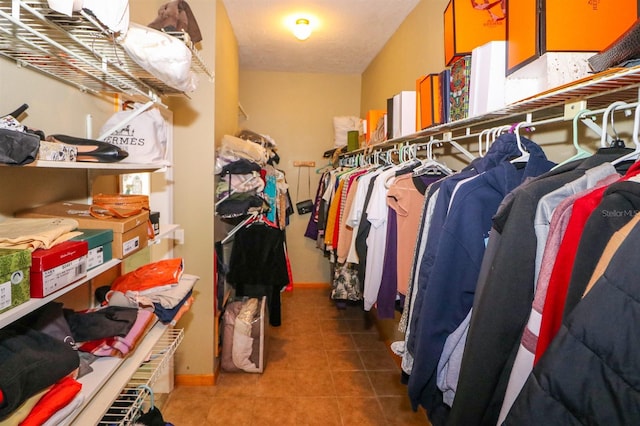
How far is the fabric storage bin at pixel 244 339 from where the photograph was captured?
Result: 2684 mm

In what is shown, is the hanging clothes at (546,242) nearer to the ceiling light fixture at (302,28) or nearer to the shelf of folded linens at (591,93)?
the shelf of folded linens at (591,93)

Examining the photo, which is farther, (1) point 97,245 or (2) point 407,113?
(2) point 407,113

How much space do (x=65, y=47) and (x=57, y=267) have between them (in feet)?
2.34

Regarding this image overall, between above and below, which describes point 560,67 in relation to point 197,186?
above

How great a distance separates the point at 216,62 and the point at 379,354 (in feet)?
8.54

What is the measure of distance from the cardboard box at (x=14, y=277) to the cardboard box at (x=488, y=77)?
1391mm

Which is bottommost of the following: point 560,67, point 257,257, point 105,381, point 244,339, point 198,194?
point 244,339

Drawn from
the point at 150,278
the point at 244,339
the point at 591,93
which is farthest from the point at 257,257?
the point at 591,93

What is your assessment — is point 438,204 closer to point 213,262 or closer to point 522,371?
point 522,371

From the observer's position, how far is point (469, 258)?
1068 millimetres

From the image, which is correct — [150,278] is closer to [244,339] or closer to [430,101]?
[244,339]

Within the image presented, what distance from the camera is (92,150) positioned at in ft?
3.73

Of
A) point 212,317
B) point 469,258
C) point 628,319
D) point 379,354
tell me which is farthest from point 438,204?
point 379,354

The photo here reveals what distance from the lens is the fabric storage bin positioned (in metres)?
2.68
